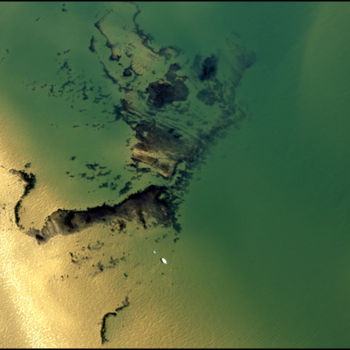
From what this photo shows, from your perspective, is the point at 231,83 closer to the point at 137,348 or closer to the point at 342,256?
the point at 342,256

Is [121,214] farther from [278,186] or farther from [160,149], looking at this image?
[278,186]

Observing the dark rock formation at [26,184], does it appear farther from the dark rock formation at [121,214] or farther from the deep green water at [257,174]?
the dark rock formation at [121,214]

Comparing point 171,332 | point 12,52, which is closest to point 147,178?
point 171,332

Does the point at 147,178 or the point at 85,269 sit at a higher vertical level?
the point at 147,178

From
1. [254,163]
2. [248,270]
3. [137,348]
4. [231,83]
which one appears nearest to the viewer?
[137,348]

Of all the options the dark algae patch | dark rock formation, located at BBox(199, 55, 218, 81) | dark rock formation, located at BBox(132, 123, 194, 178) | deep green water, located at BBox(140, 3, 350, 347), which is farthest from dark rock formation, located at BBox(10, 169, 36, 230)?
dark rock formation, located at BBox(199, 55, 218, 81)

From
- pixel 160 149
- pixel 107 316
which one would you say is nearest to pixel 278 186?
pixel 160 149

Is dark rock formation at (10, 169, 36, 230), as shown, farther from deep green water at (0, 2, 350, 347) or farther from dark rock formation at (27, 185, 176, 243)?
dark rock formation at (27, 185, 176, 243)

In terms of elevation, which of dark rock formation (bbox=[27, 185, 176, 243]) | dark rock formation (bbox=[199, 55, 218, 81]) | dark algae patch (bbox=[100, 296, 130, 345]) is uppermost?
dark rock formation (bbox=[199, 55, 218, 81])
